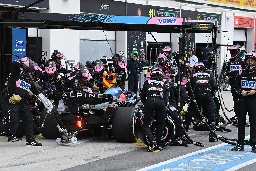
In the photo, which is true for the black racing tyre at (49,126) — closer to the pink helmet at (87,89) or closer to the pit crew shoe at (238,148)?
the pink helmet at (87,89)

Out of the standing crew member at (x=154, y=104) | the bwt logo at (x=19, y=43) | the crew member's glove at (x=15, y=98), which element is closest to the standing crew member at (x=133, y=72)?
the bwt logo at (x=19, y=43)

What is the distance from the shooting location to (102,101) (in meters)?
12.4

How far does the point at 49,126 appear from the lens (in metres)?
12.9

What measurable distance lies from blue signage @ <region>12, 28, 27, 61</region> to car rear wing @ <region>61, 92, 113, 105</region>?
13.5 ft

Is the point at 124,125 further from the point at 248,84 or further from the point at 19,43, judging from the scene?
the point at 19,43

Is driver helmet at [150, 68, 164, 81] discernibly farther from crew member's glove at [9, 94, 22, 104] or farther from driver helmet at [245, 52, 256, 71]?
crew member's glove at [9, 94, 22, 104]

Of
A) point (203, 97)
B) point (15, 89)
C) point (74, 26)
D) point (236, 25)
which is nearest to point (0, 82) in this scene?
point (74, 26)

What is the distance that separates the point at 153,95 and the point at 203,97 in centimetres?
269

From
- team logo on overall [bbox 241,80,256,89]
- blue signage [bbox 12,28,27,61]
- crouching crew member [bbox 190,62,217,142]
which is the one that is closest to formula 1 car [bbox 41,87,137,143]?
crouching crew member [bbox 190,62,217,142]

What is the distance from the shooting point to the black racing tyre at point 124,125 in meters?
12.3

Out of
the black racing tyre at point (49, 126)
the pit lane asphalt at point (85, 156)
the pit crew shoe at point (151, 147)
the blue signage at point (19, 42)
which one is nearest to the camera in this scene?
the pit lane asphalt at point (85, 156)

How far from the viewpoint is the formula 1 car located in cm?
1236

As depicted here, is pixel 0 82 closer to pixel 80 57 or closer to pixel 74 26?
pixel 74 26

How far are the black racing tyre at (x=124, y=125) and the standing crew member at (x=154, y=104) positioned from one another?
69 cm
